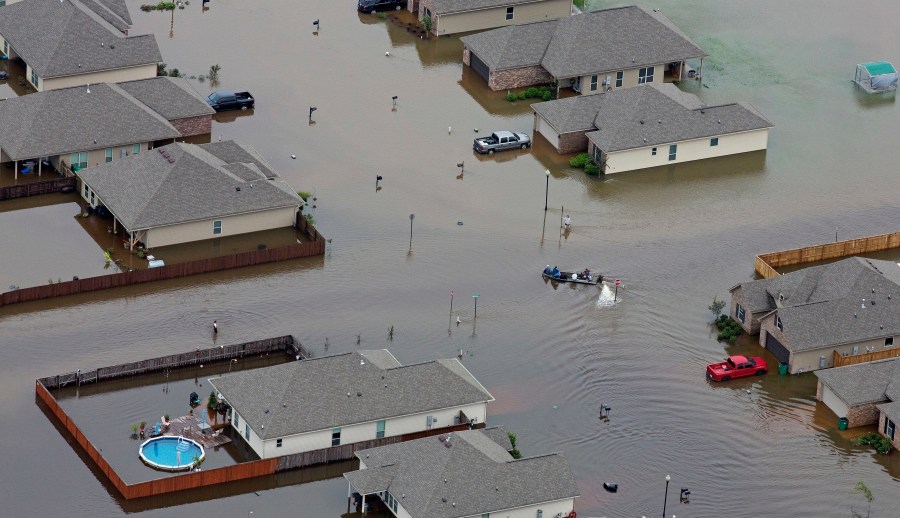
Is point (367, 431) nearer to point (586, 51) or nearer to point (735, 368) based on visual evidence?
point (735, 368)

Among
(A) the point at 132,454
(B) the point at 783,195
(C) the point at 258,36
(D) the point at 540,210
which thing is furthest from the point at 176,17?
(A) the point at 132,454

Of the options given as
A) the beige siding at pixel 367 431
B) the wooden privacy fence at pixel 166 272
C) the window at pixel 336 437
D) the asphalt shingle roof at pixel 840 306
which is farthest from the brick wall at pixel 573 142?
the window at pixel 336 437

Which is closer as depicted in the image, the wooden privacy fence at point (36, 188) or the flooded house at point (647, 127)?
the wooden privacy fence at point (36, 188)

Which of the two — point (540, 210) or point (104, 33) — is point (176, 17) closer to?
point (104, 33)

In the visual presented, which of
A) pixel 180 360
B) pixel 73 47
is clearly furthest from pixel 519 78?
pixel 180 360

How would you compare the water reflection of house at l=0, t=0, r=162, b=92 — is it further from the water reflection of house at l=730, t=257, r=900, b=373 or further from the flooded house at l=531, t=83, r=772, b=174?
the water reflection of house at l=730, t=257, r=900, b=373

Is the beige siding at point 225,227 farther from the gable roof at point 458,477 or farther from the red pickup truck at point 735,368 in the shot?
the red pickup truck at point 735,368
